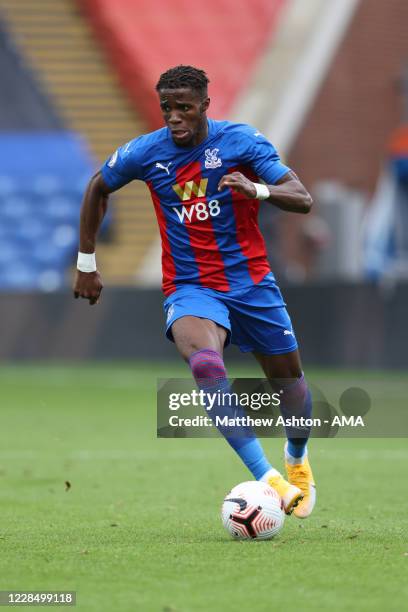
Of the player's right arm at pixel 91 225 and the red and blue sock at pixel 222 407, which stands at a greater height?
the player's right arm at pixel 91 225

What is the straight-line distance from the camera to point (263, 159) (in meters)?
7.08

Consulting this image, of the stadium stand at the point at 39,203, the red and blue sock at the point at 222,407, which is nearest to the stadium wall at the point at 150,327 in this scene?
the stadium stand at the point at 39,203

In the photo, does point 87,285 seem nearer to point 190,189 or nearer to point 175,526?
point 190,189

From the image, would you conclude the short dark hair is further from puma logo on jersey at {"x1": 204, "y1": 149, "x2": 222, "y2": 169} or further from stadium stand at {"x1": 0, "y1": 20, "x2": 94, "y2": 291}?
stadium stand at {"x1": 0, "y1": 20, "x2": 94, "y2": 291}

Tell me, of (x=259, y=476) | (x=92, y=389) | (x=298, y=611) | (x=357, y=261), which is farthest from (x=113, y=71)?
(x=298, y=611)

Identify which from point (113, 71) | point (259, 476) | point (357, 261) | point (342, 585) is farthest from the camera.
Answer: point (113, 71)

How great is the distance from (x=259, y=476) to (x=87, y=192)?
5.71 ft

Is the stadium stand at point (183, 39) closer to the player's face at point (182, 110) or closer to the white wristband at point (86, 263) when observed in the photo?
the white wristband at point (86, 263)

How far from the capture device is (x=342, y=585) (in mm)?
5352

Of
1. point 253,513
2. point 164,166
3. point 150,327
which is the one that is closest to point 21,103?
point 150,327

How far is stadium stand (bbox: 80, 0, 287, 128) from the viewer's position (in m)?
28.2

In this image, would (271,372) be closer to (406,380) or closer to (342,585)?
(342,585)

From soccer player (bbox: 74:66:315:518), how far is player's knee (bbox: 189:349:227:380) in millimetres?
90

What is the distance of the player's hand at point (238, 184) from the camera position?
6496mm
